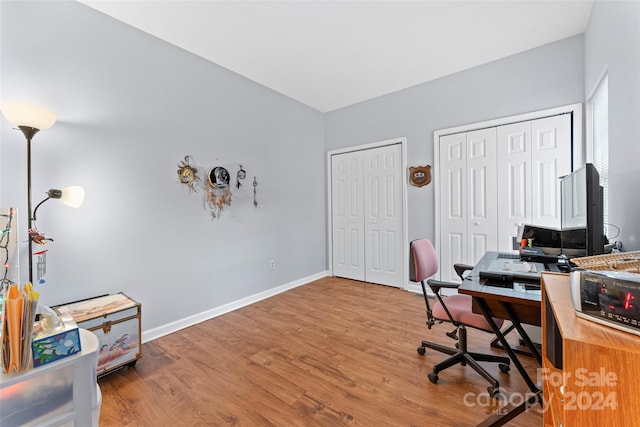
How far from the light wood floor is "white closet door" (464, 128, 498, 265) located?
3.78 feet

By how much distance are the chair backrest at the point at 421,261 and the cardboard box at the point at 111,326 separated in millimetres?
2082

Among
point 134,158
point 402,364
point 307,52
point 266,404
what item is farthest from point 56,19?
point 402,364

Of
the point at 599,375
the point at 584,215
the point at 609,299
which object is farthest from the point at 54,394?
the point at 584,215

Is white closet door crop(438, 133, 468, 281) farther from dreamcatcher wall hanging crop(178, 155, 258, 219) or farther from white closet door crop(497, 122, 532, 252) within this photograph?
dreamcatcher wall hanging crop(178, 155, 258, 219)

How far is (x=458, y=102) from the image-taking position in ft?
10.8

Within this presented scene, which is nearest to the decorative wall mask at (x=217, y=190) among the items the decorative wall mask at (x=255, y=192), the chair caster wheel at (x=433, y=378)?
the decorative wall mask at (x=255, y=192)

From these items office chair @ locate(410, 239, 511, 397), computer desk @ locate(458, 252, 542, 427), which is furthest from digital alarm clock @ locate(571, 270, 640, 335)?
office chair @ locate(410, 239, 511, 397)

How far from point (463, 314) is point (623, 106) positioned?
157 cm

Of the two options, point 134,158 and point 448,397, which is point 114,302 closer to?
point 134,158

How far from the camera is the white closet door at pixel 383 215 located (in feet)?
12.6

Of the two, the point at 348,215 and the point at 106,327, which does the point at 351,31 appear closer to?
the point at 348,215

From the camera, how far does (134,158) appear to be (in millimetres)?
2385

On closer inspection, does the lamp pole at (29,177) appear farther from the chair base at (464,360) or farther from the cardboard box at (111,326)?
the chair base at (464,360)

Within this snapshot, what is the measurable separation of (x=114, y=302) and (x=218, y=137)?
1.86m
